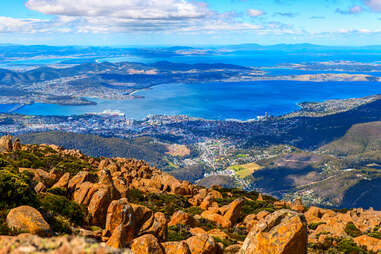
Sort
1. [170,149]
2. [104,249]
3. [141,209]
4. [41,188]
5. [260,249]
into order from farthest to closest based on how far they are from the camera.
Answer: [170,149], [41,188], [141,209], [260,249], [104,249]

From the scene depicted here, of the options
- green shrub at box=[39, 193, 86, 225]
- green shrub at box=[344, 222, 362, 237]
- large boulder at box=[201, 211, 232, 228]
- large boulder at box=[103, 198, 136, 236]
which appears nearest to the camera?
large boulder at box=[103, 198, 136, 236]

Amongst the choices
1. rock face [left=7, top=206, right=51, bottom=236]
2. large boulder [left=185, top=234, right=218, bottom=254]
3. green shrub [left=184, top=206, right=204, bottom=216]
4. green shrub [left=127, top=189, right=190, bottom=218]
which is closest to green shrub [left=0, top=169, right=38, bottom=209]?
rock face [left=7, top=206, right=51, bottom=236]

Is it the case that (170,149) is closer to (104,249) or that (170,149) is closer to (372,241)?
(372,241)

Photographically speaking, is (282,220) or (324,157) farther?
(324,157)

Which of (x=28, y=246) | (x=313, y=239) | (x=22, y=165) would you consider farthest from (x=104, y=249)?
(x=22, y=165)

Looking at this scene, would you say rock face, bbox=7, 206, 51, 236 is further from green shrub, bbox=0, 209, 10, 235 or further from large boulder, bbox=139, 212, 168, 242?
large boulder, bbox=139, 212, 168, 242

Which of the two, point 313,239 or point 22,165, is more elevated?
point 22,165

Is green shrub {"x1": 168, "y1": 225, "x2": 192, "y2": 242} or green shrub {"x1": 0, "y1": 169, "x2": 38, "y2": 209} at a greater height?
green shrub {"x1": 0, "y1": 169, "x2": 38, "y2": 209}
